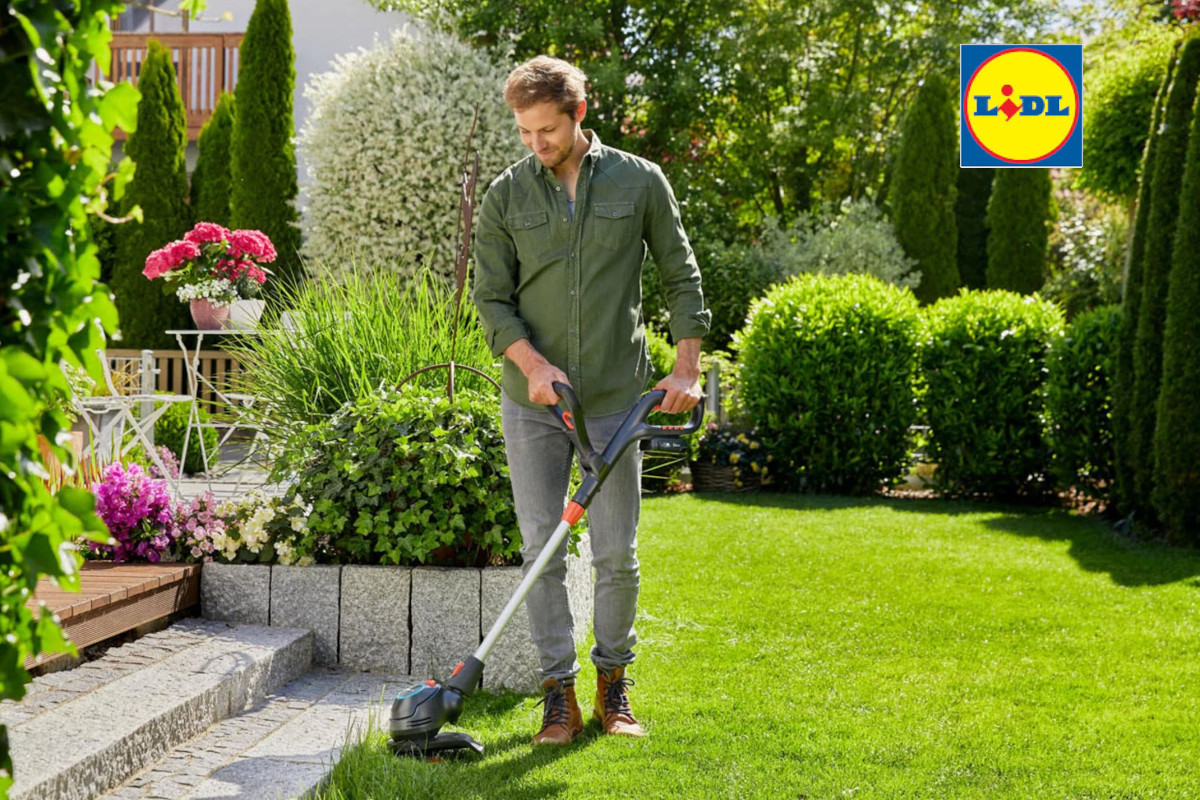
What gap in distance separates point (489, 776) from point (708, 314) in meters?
1.26

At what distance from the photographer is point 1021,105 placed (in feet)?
36.9

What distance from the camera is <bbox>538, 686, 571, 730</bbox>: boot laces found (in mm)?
2916

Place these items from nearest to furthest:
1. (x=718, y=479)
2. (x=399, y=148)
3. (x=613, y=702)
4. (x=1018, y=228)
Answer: (x=613, y=702) < (x=718, y=479) < (x=399, y=148) < (x=1018, y=228)

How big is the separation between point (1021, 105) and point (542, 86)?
980 cm

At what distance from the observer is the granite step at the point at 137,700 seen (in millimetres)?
2312

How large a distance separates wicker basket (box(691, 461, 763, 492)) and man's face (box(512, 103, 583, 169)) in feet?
16.7

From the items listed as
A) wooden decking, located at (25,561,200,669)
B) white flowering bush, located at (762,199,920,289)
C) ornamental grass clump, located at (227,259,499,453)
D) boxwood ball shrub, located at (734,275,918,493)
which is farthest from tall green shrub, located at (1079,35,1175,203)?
wooden decking, located at (25,561,200,669)

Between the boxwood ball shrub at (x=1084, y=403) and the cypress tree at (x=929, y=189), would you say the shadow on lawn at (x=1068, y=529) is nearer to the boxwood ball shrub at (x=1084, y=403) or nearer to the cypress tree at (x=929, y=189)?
the boxwood ball shrub at (x=1084, y=403)

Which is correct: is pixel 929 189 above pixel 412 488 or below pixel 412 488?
above

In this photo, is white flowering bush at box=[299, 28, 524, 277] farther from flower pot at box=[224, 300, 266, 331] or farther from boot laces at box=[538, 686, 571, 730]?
boot laces at box=[538, 686, 571, 730]

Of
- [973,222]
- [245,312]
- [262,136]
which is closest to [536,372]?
[245,312]

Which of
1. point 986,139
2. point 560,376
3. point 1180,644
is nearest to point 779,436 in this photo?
point 1180,644

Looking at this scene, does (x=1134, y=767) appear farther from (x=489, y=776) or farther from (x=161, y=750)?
(x=161, y=750)

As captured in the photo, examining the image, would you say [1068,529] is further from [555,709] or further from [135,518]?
[135,518]
